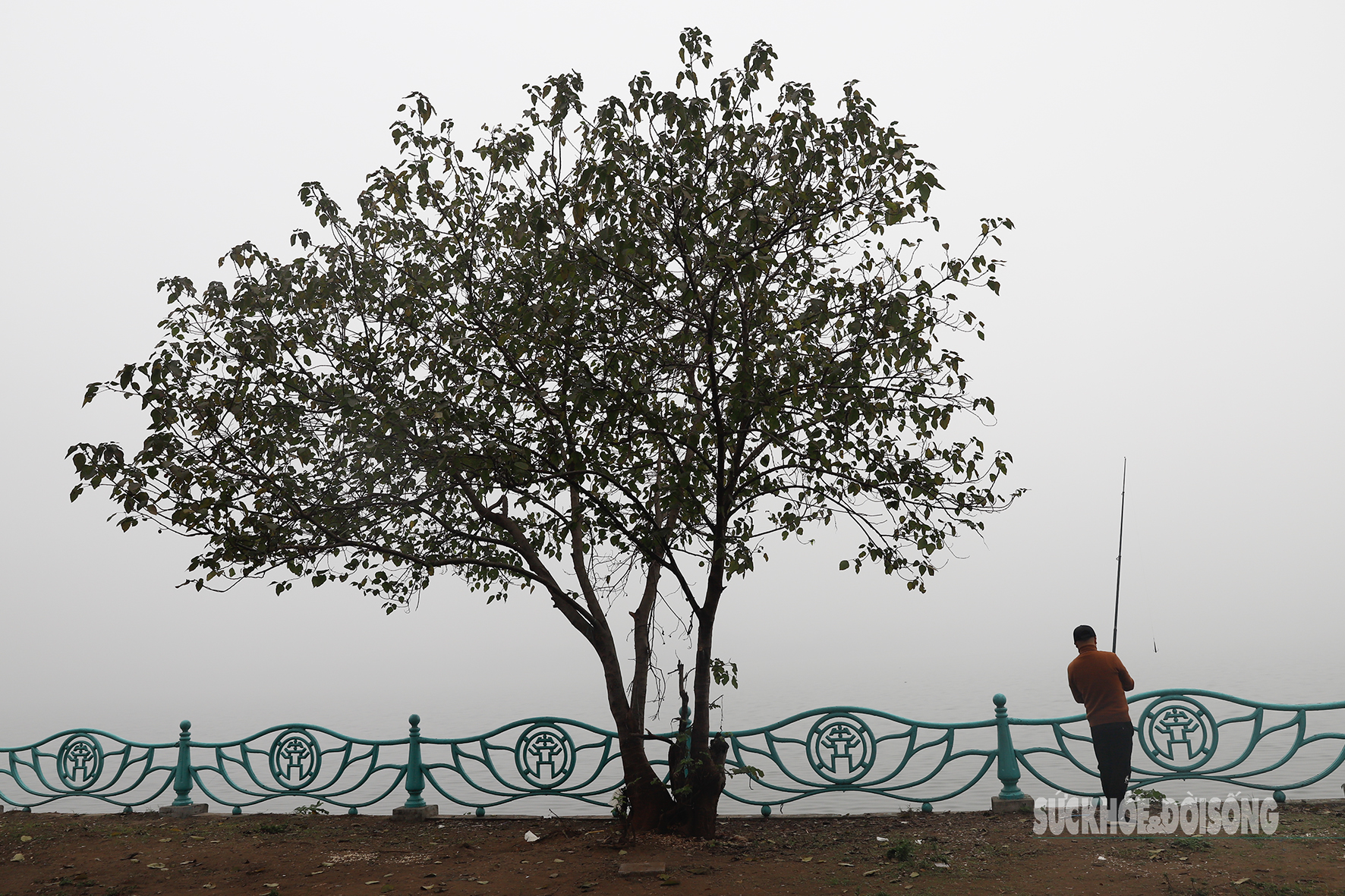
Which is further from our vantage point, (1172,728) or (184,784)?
(184,784)

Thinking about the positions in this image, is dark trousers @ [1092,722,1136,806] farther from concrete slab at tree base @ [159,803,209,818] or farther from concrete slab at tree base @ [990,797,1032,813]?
concrete slab at tree base @ [159,803,209,818]

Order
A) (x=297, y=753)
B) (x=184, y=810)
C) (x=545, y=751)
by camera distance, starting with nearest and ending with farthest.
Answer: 1. (x=545, y=751)
2. (x=297, y=753)
3. (x=184, y=810)

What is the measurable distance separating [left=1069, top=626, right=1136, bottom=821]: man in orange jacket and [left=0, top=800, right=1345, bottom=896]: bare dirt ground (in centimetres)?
56

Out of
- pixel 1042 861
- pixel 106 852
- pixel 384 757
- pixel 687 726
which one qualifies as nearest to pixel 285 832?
pixel 106 852

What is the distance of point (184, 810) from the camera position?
1209cm

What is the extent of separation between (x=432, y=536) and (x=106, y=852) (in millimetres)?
4829

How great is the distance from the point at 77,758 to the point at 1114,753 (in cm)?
1281

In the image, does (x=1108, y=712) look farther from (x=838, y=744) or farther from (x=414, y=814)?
(x=414, y=814)

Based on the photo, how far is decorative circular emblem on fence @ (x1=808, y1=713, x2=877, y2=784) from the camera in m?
9.97

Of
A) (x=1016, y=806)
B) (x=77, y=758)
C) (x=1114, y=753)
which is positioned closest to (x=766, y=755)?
(x=1016, y=806)

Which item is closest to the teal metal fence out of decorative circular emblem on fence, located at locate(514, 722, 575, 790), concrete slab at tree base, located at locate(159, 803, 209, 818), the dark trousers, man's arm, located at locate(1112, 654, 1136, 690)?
decorative circular emblem on fence, located at locate(514, 722, 575, 790)

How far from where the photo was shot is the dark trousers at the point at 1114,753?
883 centimetres

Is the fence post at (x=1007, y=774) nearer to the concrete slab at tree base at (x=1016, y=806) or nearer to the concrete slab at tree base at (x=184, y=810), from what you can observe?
the concrete slab at tree base at (x=1016, y=806)

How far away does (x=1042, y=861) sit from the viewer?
26.4ft
